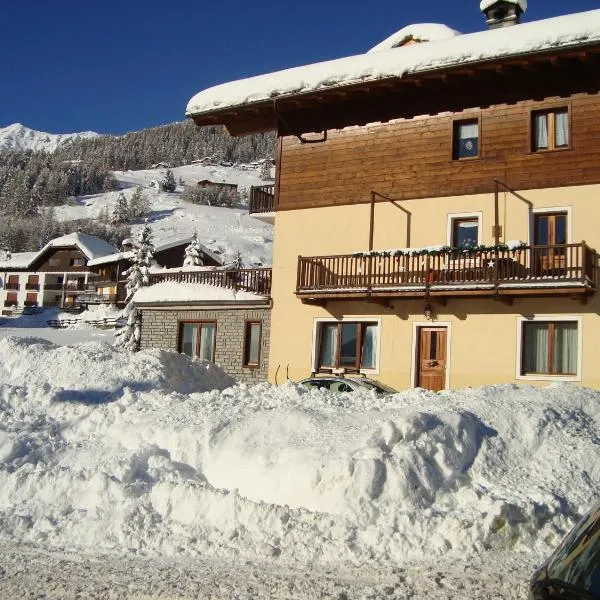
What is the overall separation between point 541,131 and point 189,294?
39.9 feet

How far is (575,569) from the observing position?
10.3 ft

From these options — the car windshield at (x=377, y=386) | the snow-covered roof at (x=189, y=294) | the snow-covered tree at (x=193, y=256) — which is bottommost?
the car windshield at (x=377, y=386)

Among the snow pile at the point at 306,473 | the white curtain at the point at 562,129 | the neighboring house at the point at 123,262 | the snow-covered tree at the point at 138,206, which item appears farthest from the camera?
the snow-covered tree at the point at 138,206

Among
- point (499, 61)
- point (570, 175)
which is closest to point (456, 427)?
point (570, 175)

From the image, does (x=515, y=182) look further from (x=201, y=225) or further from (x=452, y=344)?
(x=201, y=225)

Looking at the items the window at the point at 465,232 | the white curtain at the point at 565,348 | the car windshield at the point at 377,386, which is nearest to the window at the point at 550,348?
the white curtain at the point at 565,348

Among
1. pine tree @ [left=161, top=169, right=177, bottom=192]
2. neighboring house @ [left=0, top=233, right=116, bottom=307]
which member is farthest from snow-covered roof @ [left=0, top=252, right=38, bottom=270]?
pine tree @ [left=161, top=169, right=177, bottom=192]

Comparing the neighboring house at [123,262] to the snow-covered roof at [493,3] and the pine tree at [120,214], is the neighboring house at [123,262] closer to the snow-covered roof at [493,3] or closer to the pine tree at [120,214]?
the snow-covered roof at [493,3]

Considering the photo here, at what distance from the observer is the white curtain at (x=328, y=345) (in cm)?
2123

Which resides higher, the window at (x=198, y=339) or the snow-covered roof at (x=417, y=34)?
the snow-covered roof at (x=417, y=34)

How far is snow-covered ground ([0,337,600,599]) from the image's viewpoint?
6.36 m

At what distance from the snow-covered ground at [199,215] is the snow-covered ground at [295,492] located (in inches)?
3087

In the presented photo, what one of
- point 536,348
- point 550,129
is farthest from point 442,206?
point 536,348

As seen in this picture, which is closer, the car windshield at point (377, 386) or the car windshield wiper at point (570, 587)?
the car windshield wiper at point (570, 587)
